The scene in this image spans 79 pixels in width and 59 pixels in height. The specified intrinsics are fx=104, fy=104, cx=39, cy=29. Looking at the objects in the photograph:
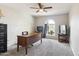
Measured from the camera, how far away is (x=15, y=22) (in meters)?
2.27

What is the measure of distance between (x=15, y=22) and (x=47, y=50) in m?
0.91

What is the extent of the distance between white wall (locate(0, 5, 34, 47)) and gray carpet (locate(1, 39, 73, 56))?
27 centimetres

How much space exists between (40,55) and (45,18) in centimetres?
81

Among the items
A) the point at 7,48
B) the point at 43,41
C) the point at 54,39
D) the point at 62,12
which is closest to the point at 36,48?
the point at 43,41

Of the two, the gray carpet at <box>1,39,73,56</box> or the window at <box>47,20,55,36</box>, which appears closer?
the gray carpet at <box>1,39,73,56</box>

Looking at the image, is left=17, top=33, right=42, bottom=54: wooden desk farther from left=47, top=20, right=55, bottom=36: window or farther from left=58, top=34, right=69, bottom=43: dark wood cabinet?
left=58, top=34, right=69, bottom=43: dark wood cabinet

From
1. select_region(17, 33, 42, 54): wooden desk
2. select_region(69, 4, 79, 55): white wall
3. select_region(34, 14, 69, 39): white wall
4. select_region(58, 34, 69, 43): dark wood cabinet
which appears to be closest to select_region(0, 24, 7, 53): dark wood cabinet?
select_region(17, 33, 42, 54): wooden desk

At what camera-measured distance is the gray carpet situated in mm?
2060

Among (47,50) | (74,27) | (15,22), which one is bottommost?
(47,50)

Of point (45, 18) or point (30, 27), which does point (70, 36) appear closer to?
point (45, 18)

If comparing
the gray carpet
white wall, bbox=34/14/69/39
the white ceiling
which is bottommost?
the gray carpet

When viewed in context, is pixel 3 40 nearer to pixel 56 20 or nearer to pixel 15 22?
pixel 15 22

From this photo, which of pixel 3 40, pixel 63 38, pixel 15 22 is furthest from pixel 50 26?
pixel 3 40

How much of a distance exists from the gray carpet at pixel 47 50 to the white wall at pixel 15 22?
0.88 feet
